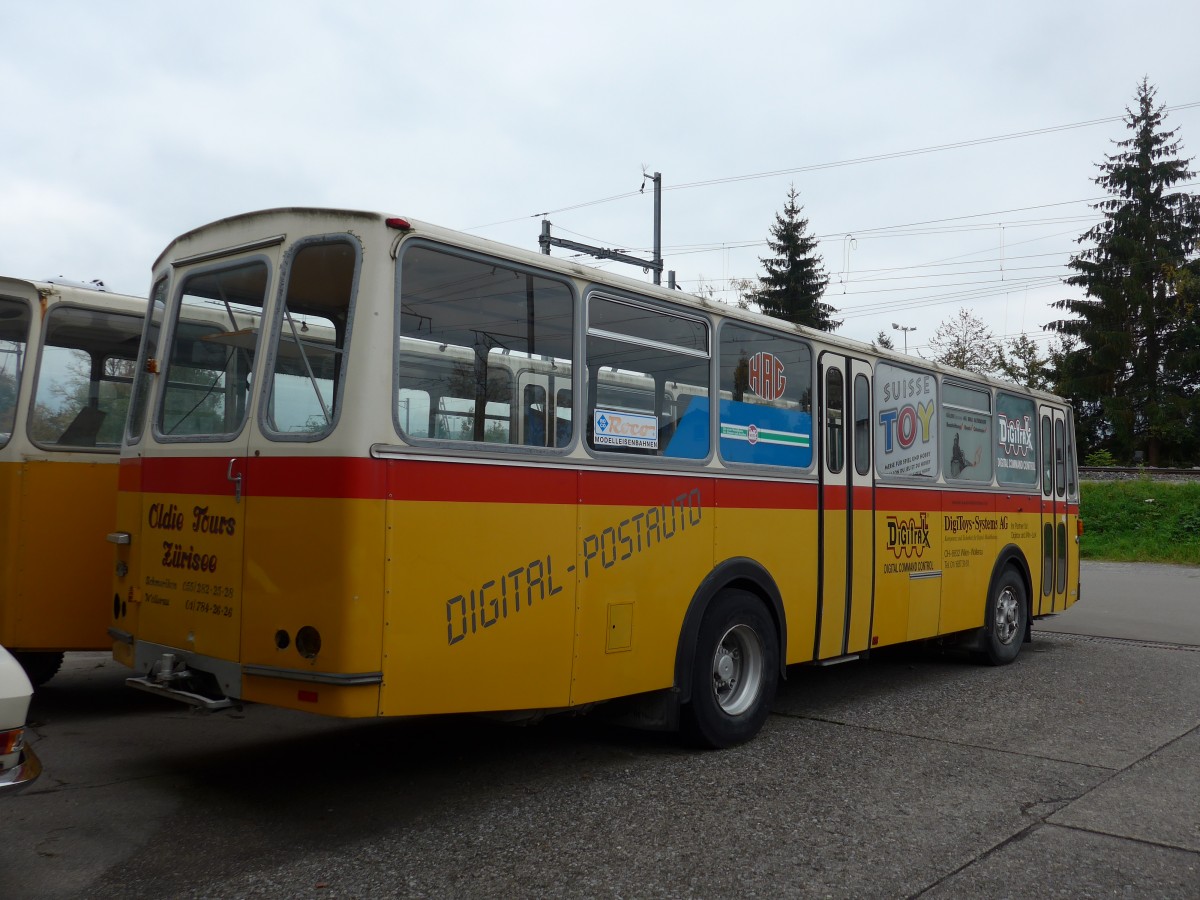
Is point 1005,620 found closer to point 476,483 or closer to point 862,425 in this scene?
point 862,425

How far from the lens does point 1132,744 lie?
7012 millimetres

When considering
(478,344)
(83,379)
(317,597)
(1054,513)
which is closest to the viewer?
(317,597)

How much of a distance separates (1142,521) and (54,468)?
2742 centimetres

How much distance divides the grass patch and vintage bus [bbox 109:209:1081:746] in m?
21.1

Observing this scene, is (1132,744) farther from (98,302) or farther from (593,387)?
(98,302)

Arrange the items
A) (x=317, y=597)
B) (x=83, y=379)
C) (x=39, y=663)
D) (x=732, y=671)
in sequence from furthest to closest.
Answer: (x=39, y=663)
(x=83, y=379)
(x=732, y=671)
(x=317, y=597)

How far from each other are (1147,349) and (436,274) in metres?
46.7

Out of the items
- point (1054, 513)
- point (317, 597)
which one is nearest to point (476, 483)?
point (317, 597)

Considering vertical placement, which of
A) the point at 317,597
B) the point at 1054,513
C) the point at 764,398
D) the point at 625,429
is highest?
the point at 764,398

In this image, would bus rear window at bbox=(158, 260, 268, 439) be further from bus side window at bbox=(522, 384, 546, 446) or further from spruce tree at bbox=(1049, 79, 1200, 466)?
spruce tree at bbox=(1049, 79, 1200, 466)

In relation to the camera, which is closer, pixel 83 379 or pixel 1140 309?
pixel 83 379

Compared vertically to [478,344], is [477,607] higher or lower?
lower

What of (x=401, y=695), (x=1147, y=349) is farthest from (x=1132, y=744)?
(x=1147, y=349)

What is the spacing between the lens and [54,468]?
23.9 feet
